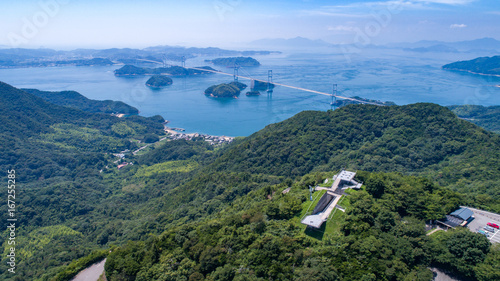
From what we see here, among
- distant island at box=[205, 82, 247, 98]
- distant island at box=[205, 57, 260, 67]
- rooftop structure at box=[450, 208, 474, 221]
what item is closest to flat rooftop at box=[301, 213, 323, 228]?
rooftop structure at box=[450, 208, 474, 221]

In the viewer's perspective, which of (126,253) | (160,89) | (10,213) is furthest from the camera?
(160,89)

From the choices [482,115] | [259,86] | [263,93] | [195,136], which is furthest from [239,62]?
[482,115]

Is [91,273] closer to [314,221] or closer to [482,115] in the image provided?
[314,221]

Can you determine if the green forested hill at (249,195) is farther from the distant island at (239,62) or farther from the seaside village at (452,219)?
the distant island at (239,62)

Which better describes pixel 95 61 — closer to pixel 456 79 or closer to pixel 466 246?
pixel 456 79

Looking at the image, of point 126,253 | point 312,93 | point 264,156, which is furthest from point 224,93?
point 126,253
